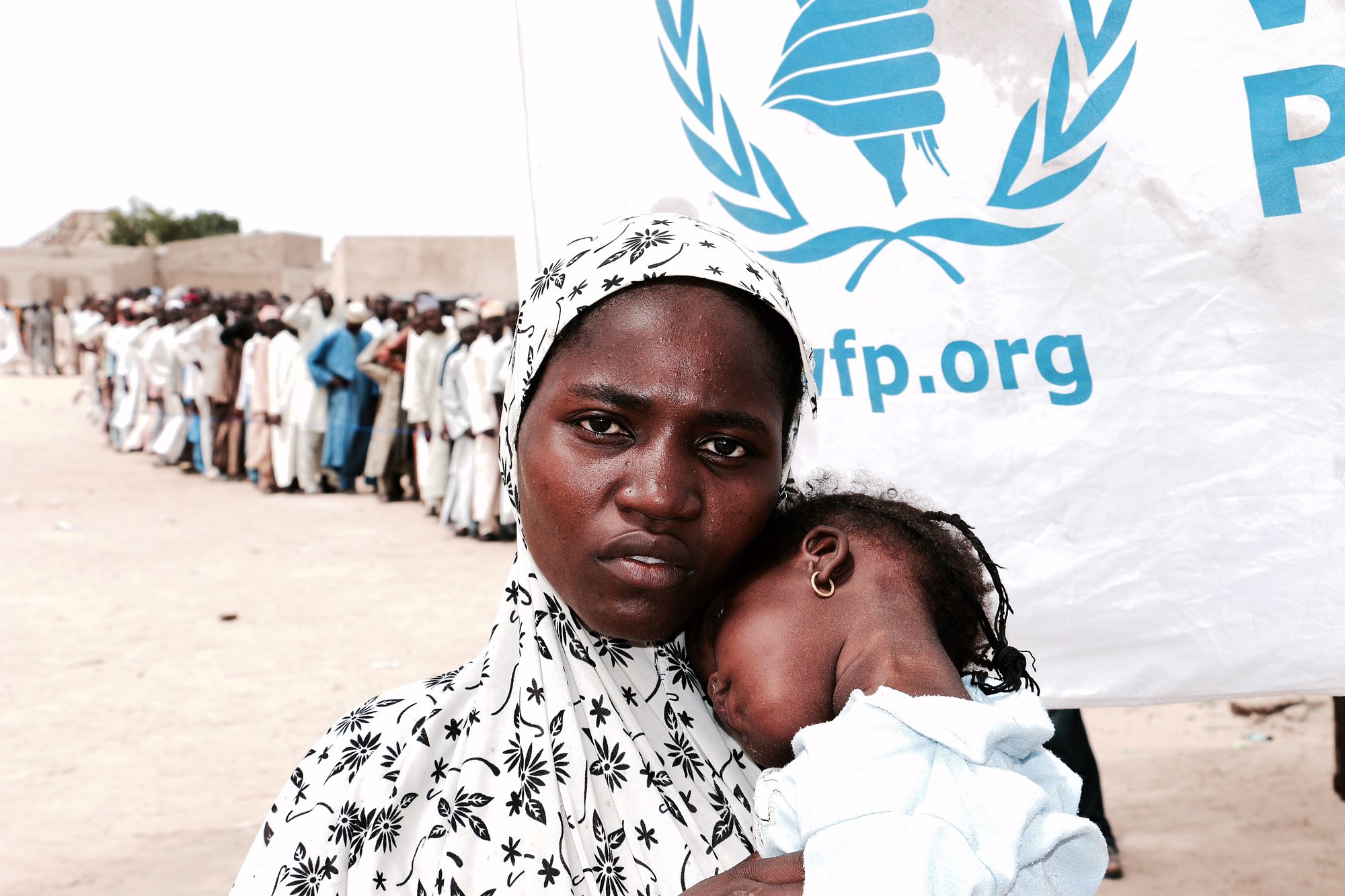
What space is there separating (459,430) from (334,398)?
94.3 inches

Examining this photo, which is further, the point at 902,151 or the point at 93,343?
the point at 93,343

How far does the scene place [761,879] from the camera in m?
1.02

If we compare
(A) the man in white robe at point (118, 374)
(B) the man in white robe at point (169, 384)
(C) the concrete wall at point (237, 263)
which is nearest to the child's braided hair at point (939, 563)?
(B) the man in white robe at point (169, 384)

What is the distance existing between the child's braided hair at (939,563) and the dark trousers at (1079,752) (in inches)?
100

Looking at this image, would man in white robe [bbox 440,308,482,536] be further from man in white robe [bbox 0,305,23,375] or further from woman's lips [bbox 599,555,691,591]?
man in white robe [bbox 0,305,23,375]

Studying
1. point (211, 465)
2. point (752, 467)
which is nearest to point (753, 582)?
point (752, 467)

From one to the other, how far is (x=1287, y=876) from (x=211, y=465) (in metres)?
12.0

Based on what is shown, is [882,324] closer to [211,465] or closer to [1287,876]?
[1287,876]

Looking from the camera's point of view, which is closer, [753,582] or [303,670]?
[753,582]

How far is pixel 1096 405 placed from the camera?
6.97 feet

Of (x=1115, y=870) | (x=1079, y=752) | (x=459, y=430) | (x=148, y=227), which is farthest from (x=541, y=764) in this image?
(x=148, y=227)

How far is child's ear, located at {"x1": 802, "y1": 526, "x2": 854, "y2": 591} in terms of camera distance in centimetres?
117

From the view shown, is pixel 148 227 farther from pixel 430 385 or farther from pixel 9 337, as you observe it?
pixel 430 385

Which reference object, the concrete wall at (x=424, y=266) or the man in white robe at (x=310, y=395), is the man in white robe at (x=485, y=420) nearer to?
the man in white robe at (x=310, y=395)
